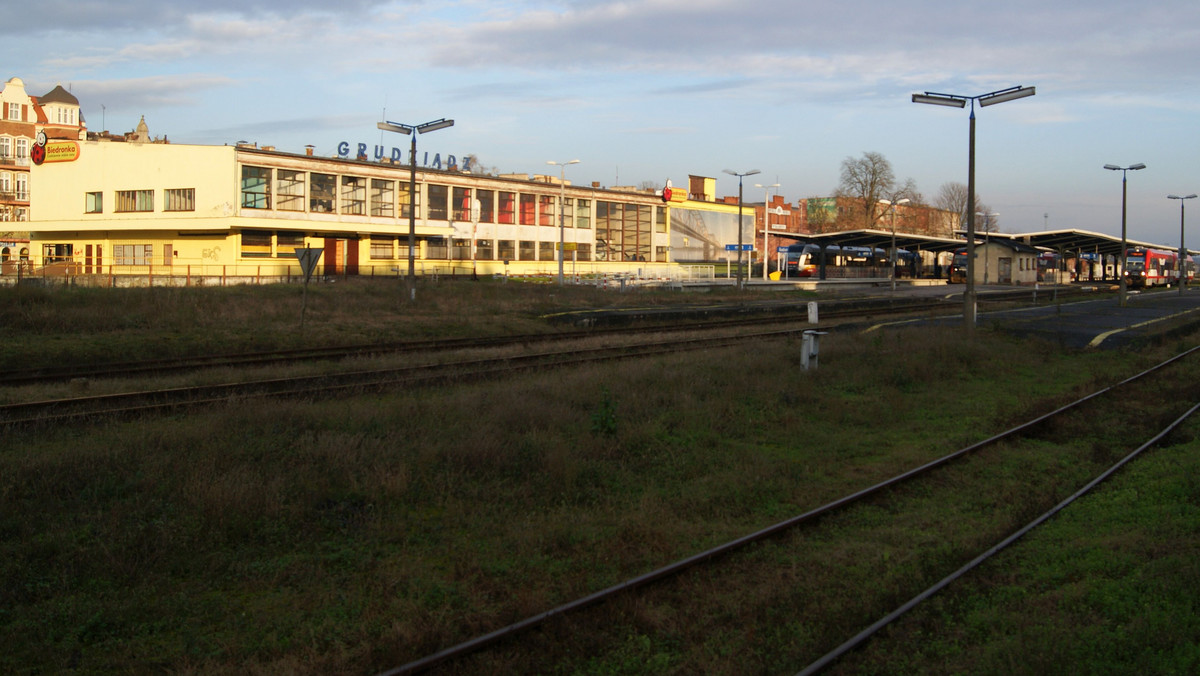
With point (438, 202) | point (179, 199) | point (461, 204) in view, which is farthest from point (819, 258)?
point (179, 199)

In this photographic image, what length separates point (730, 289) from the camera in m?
53.3

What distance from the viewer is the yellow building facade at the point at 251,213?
54.7 m

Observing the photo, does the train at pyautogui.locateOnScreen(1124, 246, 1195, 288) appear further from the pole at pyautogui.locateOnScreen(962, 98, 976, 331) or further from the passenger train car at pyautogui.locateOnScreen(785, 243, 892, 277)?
the pole at pyautogui.locateOnScreen(962, 98, 976, 331)

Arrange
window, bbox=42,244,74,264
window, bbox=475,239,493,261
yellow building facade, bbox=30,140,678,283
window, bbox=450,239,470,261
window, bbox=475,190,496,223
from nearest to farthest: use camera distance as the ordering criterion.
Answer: yellow building facade, bbox=30,140,678,283, window, bbox=42,244,74,264, window, bbox=450,239,470,261, window, bbox=475,239,493,261, window, bbox=475,190,496,223

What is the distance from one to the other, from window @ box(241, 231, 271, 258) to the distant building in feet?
113

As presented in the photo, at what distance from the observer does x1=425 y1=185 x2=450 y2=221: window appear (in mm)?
68750

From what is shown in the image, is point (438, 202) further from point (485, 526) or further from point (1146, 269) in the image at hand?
point (485, 526)

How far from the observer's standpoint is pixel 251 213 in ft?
186

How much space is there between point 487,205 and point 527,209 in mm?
4463

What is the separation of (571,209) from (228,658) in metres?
76.0

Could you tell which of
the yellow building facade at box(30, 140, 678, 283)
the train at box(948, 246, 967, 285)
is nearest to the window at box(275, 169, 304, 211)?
the yellow building facade at box(30, 140, 678, 283)

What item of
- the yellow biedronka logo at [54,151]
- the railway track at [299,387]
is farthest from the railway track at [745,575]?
the yellow biedronka logo at [54,151]

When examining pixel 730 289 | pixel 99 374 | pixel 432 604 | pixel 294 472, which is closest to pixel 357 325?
pixel 99 374

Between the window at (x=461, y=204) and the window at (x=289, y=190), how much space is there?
1322 cm
